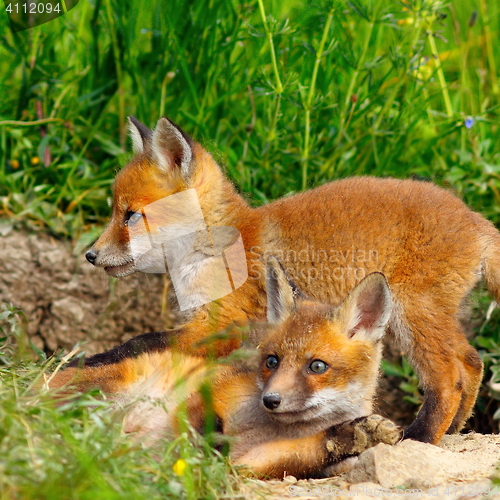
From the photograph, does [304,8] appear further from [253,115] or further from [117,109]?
[117,109]

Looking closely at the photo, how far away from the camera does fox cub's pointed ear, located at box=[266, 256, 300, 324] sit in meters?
3.41

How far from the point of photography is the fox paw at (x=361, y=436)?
3020 mm

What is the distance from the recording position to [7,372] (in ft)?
11.0

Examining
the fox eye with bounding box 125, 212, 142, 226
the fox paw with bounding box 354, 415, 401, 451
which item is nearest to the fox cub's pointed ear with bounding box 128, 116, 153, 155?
the fox eye with bounding box 125, 212, 142, 226

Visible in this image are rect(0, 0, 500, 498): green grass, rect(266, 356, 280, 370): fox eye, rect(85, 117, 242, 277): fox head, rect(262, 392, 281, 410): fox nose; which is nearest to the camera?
rect(262, 392, 281, 410): fox nose

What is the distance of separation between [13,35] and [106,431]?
4158mm

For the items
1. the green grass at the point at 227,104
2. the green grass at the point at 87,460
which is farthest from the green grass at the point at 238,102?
the green grass at the point at 87,460

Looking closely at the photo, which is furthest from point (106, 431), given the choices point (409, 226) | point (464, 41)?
point (464, 41)

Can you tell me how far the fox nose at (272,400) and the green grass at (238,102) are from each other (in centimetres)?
232

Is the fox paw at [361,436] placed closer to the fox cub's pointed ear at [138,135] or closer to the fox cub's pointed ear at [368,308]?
the fox cub's pointed ear at [368,308]

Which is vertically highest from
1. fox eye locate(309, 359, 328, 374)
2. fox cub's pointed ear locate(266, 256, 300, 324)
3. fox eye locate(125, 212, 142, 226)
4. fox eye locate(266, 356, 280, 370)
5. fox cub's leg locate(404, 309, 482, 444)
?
fox eye locate(125, 212, 142, 226)

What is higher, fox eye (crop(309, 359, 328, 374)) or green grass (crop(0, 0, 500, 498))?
green grass (crop(0, 0, 500, 498))

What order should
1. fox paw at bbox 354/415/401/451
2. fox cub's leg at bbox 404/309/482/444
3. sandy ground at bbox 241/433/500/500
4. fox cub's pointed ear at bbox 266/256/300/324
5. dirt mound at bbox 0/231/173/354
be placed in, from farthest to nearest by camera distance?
dirt mound at bbox 0/231/173/354, fox cub's leg at bbox 404/309/482/444, fox cub's pointed ear at bbox 266/256/300/324, fox paw at bbox 354/415/401/451, sandy ground at bbox 241/433/500/500

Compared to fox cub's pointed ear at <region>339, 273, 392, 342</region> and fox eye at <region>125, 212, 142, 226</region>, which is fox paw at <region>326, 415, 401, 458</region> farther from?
fox eye at <region>125, 212, 142, 226</region>
